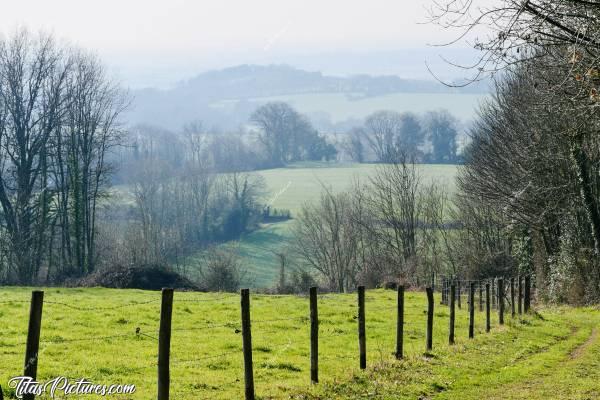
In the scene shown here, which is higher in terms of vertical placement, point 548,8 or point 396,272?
point 548,8

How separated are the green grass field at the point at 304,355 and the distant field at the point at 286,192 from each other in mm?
54089

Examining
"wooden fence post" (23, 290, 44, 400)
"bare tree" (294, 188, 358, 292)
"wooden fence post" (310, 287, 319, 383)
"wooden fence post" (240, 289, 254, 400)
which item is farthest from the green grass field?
"bare tree" (294, 188, 358, 292)

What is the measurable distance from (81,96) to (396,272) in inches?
1146

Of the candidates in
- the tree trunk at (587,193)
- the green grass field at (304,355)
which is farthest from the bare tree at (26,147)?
the tree trunk at (587,193)

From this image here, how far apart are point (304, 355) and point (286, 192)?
9662 centimetres

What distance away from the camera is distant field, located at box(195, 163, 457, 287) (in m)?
88.1

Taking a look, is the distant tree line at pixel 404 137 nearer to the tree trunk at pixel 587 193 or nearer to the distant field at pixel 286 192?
the distant field at pixel 286 192

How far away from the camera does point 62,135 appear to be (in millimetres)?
54156

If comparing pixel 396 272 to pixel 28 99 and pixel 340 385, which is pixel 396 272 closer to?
pixel 28 99

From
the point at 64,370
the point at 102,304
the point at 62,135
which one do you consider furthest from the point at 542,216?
the point at 62,135

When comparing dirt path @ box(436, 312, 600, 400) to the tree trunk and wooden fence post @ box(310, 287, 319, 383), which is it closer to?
wooden fence post @ box(310, 287, 319, 383)

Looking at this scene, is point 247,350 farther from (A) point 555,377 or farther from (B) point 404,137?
(B) point 404,137

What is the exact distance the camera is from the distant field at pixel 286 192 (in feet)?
289

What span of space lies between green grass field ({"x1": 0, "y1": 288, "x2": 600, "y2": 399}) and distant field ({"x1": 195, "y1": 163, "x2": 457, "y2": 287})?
54.1 metres
